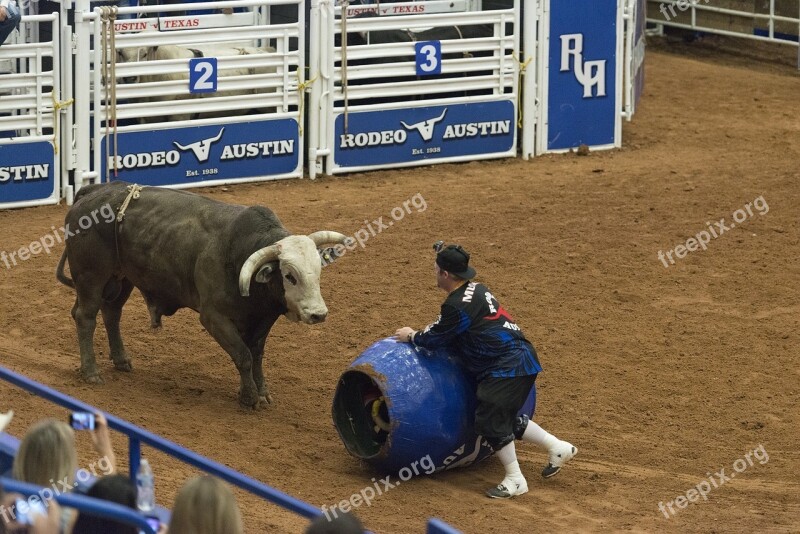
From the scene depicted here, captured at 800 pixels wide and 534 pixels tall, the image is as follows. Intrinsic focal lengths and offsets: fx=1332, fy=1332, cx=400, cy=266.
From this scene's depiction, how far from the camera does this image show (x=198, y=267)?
30.5 feet

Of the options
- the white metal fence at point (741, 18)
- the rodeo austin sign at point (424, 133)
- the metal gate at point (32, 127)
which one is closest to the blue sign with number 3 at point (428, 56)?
the rodeo austin sign at point (424, 133)

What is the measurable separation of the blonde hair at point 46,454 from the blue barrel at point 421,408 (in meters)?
3.36

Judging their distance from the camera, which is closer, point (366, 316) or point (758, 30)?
point (366, 316)

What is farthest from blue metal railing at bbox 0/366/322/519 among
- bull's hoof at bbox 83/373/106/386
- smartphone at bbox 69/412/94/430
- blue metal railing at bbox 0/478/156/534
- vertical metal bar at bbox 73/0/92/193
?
vertical metal bar at bbox 73/0/92/193

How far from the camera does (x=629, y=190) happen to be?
49.3ft

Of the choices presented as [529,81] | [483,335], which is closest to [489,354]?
[483,335]

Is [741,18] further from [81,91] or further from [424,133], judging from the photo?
[81,91]

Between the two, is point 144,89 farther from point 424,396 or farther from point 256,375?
point 424,396

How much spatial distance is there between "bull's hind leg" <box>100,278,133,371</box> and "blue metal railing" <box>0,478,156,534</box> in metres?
5.15

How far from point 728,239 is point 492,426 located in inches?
239

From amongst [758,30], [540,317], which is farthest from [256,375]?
[758,30]

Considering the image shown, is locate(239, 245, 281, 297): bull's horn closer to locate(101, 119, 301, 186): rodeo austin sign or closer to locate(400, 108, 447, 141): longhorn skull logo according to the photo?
locate(101, 119, 301, 186): rodeo austin sign

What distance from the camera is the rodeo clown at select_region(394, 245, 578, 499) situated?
8.09 metres

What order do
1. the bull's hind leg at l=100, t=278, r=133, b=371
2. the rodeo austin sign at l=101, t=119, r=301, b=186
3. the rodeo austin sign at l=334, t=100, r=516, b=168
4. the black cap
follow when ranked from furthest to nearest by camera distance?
the rodeo austin sign at l=334, t=100, r=516, b=168 → the rodeo austin sign at l=101, t=119, r=301, b=186 → the bull's hind leg at l=100, t=278, r=133, b=371 → the black cap
